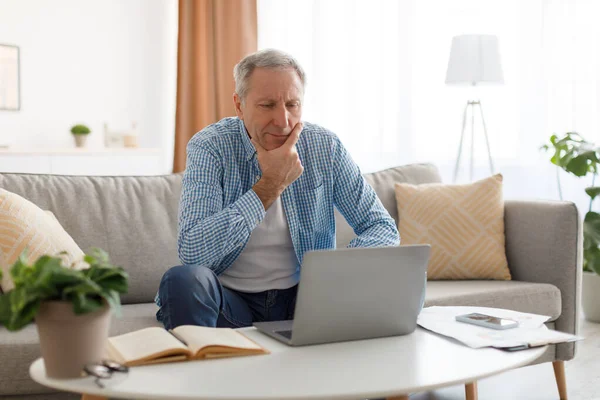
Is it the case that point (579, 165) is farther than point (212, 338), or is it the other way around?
point (579, 165)

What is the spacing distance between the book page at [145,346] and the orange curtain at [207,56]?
12.6 ft

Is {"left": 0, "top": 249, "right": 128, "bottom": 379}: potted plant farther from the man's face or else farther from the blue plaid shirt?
the man's face

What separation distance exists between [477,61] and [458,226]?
1392 mm

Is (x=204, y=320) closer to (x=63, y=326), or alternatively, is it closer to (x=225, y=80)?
(x=63, y=326)

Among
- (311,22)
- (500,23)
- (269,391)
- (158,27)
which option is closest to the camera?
(269,391)

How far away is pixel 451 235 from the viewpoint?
2842mm

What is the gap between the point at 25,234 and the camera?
206 cm

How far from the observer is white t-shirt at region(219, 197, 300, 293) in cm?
207

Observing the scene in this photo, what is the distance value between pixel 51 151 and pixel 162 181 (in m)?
2.00

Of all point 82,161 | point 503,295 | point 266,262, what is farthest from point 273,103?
point 82,161

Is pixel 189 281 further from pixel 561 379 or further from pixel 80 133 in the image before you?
pixel 80 133

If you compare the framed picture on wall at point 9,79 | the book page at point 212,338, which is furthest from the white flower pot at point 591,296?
the framed picture on wall at point 9,79

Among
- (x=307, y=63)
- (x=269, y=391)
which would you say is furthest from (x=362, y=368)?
(x=307, y=63)

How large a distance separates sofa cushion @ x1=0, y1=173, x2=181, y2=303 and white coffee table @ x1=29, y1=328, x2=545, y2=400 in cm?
107
